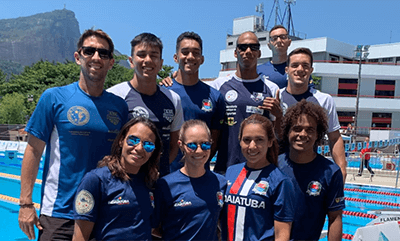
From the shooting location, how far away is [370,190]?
37.2 feet

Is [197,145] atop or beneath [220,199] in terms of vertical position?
atop

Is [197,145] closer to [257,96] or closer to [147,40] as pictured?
[147,40]

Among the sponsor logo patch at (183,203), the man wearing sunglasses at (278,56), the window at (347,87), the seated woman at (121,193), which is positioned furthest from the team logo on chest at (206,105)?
the window at (347,87)

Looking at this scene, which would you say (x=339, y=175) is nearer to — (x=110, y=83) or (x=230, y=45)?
(x=110, y=83)

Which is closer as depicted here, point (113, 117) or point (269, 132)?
point (269, 132)

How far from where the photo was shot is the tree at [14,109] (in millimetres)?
29172

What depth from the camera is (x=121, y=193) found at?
6.98ft

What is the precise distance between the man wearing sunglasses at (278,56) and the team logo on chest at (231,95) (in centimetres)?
102

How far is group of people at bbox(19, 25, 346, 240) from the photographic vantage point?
2160mm

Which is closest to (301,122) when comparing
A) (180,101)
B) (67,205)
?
(180,101)

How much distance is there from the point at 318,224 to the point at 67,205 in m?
1.78

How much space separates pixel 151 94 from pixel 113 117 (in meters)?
0.50

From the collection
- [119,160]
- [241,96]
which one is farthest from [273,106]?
[119,160]

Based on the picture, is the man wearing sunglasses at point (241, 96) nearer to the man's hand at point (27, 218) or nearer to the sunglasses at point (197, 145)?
the sunglasses at point (197, 145)
